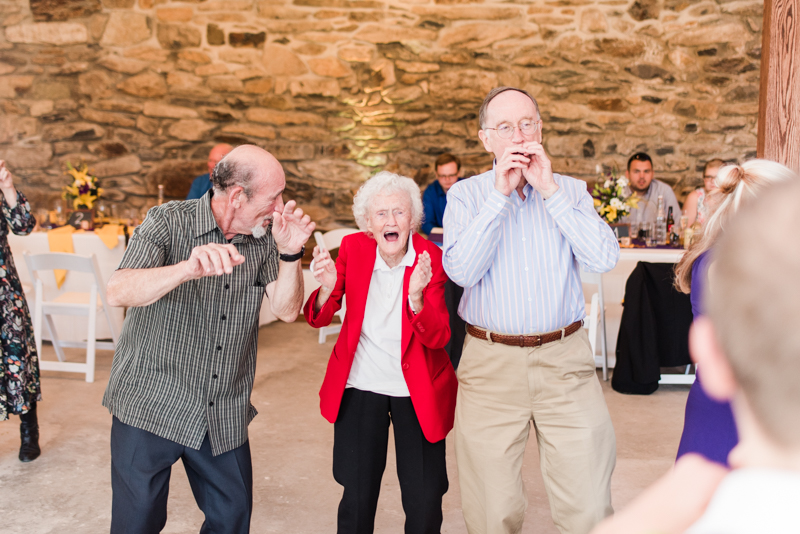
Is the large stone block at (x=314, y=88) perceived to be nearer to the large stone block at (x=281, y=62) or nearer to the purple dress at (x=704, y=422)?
the large stone block at (x=281, y=62)

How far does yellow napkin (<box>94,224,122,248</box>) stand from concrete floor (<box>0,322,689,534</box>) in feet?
3.50

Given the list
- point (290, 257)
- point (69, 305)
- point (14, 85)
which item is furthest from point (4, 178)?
point (14, 85)

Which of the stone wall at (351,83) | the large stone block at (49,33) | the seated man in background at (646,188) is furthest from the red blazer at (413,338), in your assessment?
the large stone block at (49,33)

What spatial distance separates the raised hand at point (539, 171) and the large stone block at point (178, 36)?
20.5ft

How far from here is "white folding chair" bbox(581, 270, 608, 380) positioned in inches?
169

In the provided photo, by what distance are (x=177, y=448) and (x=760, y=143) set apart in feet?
7.66

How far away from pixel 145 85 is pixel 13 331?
479 centimetres

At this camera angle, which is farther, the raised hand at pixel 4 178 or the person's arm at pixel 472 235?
the raised hand at pixel 4 178

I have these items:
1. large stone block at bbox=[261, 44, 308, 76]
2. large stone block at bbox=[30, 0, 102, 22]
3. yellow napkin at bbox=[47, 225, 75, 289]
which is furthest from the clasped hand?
large stone block at bbox=[30, 0, 102, 22]

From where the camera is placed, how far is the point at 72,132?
289 inches

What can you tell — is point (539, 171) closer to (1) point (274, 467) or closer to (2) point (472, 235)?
(2) point (472, 235)

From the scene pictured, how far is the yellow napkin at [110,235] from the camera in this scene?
16.8 feet

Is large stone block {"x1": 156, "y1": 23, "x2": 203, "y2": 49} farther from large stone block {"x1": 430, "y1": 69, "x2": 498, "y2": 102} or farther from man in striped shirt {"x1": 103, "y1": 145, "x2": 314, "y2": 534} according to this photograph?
man in striped shirt {"x1": 103, "y1": 145, "x2": 314, "y2": 534}

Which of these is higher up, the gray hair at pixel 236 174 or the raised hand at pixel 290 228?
the gray hair at pixel 236 174
